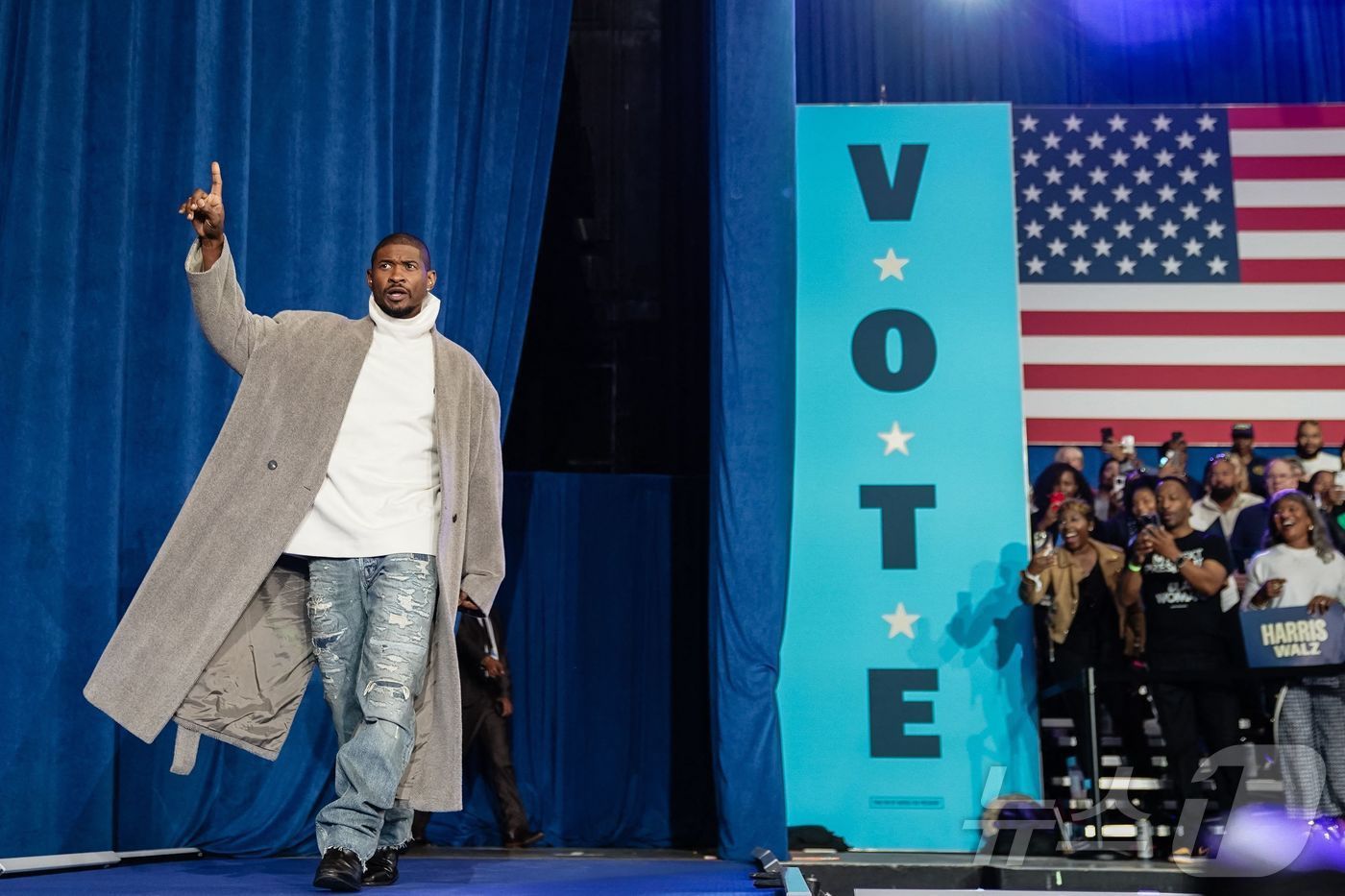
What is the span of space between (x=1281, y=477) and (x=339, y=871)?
468 cm

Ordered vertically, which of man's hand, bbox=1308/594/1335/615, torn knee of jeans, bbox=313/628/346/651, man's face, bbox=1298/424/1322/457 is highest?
man's face, bbox=1298/424/1322/457

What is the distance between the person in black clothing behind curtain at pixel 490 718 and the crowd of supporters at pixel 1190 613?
2.23 m

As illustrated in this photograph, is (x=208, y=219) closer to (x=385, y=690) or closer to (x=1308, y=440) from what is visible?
(x=385, y=690)

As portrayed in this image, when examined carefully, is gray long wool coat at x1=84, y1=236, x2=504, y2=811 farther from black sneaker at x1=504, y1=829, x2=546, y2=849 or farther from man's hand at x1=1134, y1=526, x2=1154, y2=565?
man's hand at x1=1134, y1=526, x2=1154, y2=565

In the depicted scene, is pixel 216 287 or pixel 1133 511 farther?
pixel 1133 511

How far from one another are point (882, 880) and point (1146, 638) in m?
1.44

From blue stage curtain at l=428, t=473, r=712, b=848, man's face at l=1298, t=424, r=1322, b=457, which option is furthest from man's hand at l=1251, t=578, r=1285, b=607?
blue stage curtain at l=428, t=473, r=712, b=848

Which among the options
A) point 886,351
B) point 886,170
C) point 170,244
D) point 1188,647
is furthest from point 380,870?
point 886,170

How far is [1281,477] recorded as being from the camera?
5.87 m

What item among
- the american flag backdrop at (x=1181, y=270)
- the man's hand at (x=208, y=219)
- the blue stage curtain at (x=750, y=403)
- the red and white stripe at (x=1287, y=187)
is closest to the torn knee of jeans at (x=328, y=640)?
the man's hand at (x=208, y=219)

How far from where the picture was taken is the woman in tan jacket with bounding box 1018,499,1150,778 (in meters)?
5.37

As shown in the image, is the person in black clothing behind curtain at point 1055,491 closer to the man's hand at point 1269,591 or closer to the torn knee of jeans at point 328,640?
the man's hand at point 1269,591

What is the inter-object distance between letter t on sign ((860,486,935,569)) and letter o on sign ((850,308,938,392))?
457 mm

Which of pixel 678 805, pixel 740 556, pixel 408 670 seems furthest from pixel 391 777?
pixel 678 805
